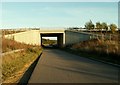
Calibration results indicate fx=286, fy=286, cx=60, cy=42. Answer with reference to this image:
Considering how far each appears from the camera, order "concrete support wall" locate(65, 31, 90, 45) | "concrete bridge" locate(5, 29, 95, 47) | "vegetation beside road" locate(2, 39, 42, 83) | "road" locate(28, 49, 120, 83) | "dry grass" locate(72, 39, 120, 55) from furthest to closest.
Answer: "concrete bridge" locate(5, 29, 95, 47) → "concrete support wall" locate(65, 31, 90, 45) → "dry grass" locate(72, 39, 120, 55) → "vegetation beside road" locate(2, 39, 42, 83) → "road" locate(28, 49, 120, 83)

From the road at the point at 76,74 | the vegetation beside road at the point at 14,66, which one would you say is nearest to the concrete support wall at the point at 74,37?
the vegetation beside road at the point at 14,66

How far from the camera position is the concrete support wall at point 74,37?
220ft

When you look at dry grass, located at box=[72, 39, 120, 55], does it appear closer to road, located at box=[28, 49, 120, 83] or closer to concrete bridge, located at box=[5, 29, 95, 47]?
road, located at box=[28, 49, 120, 83]

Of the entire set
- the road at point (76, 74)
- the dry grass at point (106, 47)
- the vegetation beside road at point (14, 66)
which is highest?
the dry grass at point (106, 47)

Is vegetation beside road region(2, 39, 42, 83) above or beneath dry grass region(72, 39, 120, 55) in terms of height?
beneath

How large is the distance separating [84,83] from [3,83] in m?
4.21

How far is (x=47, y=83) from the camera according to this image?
10.8m

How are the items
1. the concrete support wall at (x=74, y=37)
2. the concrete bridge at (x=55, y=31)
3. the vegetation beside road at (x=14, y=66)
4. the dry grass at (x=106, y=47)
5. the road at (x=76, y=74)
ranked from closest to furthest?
the road at (x=76, y=74) → the vegetation beside road at (x=14, y=66) → the dry grass at (x=106, y=47) → the concrete support wall at (x=74, y=37) → the concrete bridge at (x=55, y=31)

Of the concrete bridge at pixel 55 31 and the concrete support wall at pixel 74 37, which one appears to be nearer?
the concrete support wall at pixel 74 37

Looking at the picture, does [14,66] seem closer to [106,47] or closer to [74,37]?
[106,47]

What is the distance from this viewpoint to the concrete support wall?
67.1 metres

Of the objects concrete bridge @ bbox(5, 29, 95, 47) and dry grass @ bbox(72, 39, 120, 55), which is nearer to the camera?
dry grass @ bbox(72, 39, 120, 55)

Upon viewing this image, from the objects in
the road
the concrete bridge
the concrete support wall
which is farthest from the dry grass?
the concrete bridge

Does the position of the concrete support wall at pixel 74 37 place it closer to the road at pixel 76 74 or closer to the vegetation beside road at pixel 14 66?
the vegetation beside road at pixel 14 66
